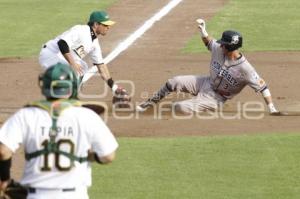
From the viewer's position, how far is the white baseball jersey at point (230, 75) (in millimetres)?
13617

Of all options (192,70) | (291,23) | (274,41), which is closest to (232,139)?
(192,70)

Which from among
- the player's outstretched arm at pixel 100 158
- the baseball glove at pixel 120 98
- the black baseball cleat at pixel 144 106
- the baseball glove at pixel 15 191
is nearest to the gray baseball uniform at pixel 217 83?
the black baseball cleat at pixel 144 106

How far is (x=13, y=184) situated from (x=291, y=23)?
17.4 metres

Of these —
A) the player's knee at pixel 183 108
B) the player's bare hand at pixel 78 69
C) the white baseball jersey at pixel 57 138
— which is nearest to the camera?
the white baseball jersey at pixel 57 138

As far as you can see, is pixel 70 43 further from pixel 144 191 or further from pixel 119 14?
pixel 119 14

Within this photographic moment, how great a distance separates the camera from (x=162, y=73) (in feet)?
56.0

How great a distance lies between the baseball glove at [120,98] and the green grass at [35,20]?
17.0 feet

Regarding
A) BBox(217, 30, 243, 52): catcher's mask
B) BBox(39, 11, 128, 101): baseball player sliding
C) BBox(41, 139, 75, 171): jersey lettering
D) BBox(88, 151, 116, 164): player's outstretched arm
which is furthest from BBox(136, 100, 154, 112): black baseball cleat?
BBox(41, 139, 75, 171): jersey lettering

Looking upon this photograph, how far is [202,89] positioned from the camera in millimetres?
14297

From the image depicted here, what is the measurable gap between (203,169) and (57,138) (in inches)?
175

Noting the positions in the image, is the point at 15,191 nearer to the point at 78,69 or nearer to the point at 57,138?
the point at 57,138

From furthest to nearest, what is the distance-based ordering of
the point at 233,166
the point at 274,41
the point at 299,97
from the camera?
the point at 274,41
the point at 299,97
the point at 233,166

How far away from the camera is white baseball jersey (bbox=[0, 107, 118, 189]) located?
20.6 feet

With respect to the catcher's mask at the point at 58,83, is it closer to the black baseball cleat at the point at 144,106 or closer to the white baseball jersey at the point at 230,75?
the white baseball jersey at the point at 230,75
